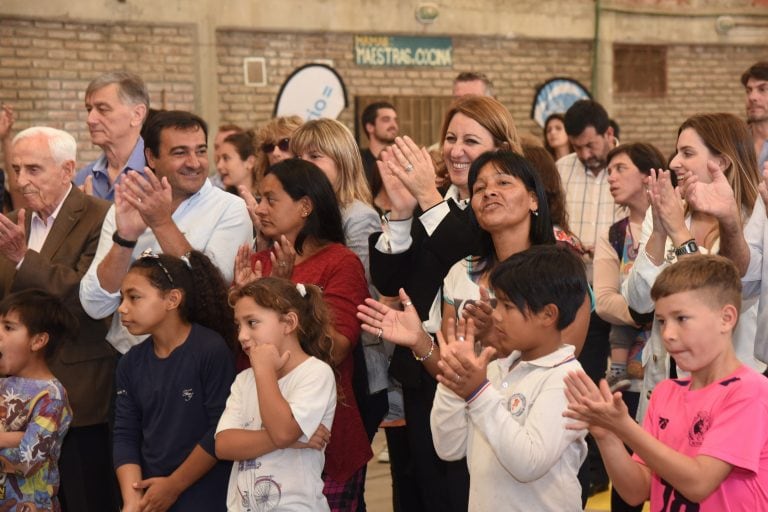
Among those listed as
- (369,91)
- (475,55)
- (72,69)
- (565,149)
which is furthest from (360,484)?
(475,55)

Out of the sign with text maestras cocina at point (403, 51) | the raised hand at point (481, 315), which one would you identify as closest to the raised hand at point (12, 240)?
the raised hand at point (481, 315)

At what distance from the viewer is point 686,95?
1355 centimetres

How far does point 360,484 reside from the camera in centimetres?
404

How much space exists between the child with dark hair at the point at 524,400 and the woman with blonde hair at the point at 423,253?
40 centimetres

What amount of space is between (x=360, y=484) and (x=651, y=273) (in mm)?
1259

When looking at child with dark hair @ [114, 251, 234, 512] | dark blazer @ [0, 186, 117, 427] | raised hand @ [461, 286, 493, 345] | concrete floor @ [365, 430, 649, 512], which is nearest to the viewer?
raised hand @ [461, 286, 493, 345]

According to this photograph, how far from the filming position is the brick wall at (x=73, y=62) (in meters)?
9.72

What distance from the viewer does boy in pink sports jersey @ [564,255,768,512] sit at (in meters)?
2.74

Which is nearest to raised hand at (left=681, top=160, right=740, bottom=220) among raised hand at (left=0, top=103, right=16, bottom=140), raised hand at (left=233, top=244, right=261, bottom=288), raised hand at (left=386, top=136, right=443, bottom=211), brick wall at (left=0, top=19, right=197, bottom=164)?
raised hand at (left=386, top=136, right=443, bottom=211)

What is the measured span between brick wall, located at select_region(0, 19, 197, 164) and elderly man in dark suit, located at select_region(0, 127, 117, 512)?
17.8 ft

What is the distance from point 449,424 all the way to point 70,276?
1872 millimetres

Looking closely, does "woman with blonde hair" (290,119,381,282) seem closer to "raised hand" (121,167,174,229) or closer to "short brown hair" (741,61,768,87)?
"raised hand" (121,167,174,229)

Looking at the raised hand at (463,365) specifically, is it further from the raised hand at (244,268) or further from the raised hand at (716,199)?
the raised hand at (244,268)

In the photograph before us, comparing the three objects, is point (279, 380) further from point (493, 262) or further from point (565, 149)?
point (565, 149)
